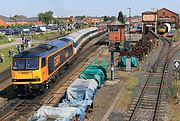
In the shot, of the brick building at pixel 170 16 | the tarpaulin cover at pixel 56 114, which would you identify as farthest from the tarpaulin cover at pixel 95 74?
the brick building at pixel 170 16

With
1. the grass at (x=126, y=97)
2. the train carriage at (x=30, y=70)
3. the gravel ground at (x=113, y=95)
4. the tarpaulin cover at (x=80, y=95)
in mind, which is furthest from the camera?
the train carriage at (x=30, y=70)

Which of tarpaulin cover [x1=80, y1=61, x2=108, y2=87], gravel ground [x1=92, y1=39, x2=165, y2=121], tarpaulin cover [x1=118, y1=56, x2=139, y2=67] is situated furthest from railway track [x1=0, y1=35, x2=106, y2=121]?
tarpaulin cover [x1=118, y1=56, x2=139, y2=67]

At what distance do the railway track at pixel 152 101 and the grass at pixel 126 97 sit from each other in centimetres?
40

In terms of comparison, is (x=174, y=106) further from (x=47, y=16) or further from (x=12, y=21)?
(x=12, y=21)

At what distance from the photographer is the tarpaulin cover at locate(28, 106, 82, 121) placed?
15471 millimetres

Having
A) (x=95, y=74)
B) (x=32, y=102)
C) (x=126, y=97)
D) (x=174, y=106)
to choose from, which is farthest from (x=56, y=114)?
(x=95, y=74)

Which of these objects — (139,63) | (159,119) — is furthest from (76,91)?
(139,63)

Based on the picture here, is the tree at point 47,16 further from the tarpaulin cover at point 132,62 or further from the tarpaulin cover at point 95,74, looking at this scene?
the tarpaulin cover at point 95,74

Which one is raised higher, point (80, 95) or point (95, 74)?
point (95, 74)

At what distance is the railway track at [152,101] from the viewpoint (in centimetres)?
1955

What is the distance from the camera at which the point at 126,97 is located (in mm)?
23703

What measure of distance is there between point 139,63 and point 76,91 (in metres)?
19.2

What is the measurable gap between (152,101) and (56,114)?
8.89 meters

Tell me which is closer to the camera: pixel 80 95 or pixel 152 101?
pixel 80 95
